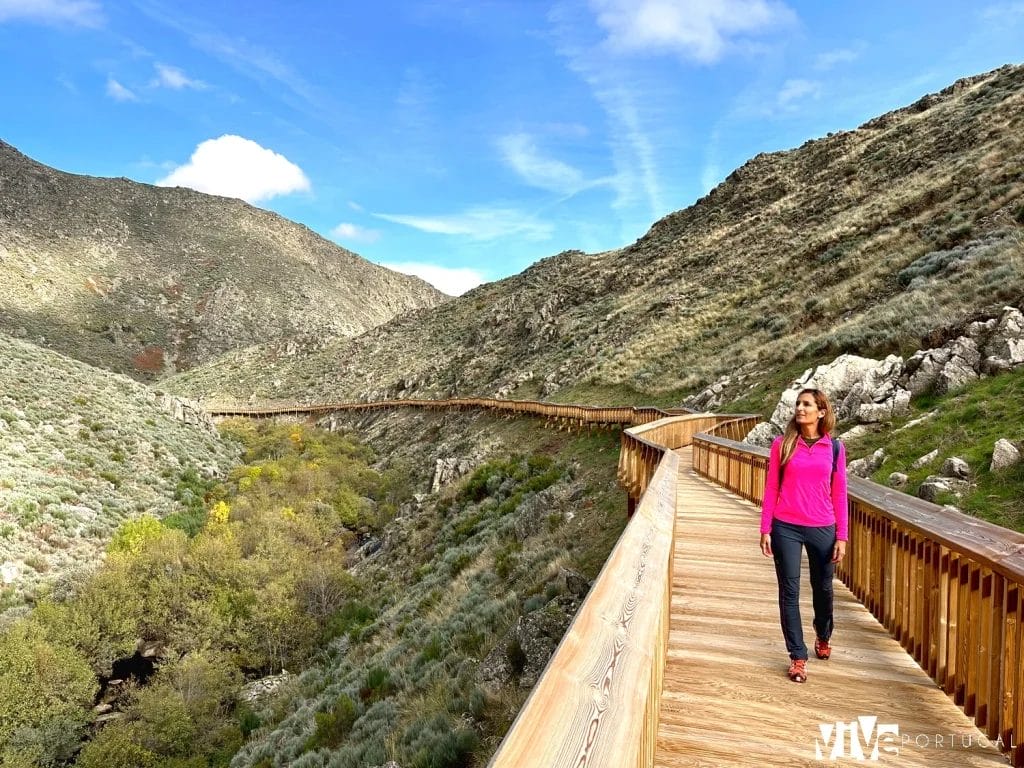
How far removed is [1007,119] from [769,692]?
43956mm

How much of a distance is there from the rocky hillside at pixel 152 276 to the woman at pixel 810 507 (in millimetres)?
101915

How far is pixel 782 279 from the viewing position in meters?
33.6

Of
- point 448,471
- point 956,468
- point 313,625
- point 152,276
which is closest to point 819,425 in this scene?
point 956,468

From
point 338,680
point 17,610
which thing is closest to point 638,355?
point 338,680

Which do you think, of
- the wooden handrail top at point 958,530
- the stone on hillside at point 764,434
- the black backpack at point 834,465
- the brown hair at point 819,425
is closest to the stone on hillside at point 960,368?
the stone on hillside at point 764,434

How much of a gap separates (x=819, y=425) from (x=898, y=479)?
539cm

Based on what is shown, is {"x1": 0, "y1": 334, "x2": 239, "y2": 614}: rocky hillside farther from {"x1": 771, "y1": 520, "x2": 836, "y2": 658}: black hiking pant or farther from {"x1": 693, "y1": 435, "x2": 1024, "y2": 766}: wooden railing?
{"x1": 693, "y1": 435, "x2": 1024, "y2": 766}: wooden railing

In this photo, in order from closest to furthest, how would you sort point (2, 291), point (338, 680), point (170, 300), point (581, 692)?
point (581, 692) → point (338, 680) → point (2, 291) → point (170, 300)

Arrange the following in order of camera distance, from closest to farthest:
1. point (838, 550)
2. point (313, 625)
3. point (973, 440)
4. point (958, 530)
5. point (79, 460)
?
point (958, 530) → point (838, 550) → point (973, 440) → point (313, 625) → point (79, 460)

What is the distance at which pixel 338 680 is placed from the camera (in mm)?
12328

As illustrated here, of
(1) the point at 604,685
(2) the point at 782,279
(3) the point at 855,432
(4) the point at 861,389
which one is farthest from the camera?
(2) the point at 782,279

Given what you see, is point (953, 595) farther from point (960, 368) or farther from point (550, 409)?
point (550, 409)

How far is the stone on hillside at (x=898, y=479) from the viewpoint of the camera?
27.0 ft

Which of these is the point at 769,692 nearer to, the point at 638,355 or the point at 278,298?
the point at 638,355
